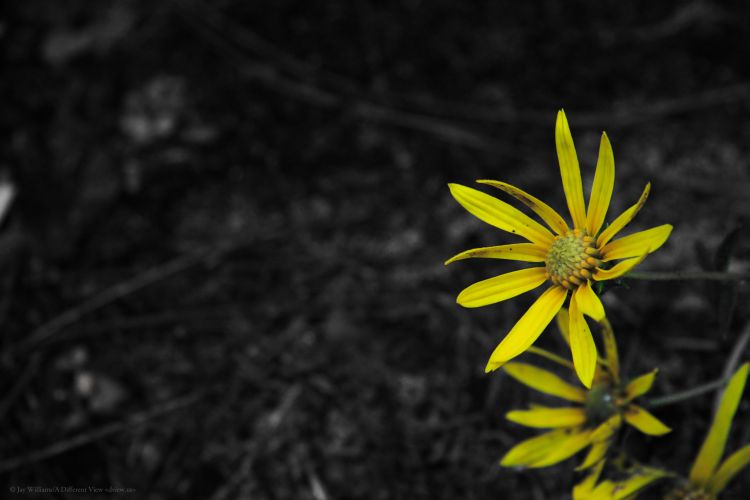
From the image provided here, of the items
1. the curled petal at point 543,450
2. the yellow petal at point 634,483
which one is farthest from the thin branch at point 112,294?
the yellow petal at point 634,483

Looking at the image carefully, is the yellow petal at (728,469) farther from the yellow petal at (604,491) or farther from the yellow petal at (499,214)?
the yellow petal at (499,214)

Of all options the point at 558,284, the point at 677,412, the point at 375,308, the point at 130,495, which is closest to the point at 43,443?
the point at 130,495

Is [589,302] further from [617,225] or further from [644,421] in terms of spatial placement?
[644,421]

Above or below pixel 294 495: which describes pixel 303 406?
above

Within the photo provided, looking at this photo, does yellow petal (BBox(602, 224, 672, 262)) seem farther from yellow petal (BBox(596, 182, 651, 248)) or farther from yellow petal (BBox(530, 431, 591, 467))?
yellow petal (BBox(530, 431, 591, 467))

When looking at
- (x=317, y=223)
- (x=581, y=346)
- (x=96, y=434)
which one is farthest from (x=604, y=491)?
(x=96, y=434)

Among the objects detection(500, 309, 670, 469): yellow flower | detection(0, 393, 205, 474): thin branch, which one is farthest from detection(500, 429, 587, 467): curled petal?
detection(0, 393, 205, 474): thin branch

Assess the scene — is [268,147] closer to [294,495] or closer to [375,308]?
[375,308]

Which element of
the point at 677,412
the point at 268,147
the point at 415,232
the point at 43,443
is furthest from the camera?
the point at 268,147
